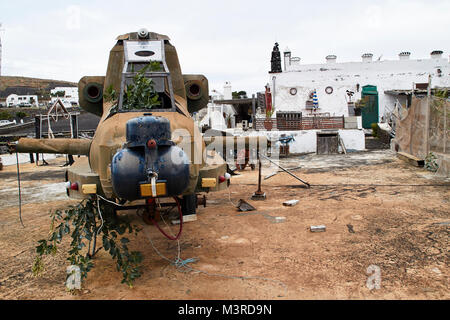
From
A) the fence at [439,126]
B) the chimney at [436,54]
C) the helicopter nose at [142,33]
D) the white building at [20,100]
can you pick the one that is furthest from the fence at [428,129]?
the white building at [20,100]

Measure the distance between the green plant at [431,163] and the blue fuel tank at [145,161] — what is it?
11.1 metres

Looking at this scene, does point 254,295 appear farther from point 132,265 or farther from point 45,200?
point 45,200

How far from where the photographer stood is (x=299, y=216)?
7781 mm

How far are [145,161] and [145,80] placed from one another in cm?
211

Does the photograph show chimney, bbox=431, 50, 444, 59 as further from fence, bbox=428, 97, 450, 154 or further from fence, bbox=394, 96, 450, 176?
fence, bbox=428, 97, 450, 154

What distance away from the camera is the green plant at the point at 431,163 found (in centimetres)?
1233

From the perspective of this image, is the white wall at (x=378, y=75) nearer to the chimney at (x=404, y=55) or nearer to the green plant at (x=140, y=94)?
the chimney at (x=404, y=55)

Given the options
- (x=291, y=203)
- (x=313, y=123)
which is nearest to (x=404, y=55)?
(x=313, y=123)

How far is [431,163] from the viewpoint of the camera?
41.3 feet

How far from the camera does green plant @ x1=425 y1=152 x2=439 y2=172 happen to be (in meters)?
12.3

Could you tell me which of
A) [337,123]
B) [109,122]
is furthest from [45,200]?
[337,123]

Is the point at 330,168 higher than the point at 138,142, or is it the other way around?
the point at 138,142

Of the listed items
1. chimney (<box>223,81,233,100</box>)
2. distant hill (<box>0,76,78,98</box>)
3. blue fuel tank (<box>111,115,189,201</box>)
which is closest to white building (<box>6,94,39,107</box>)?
distant hill (<box>0,76,78,98</box>)

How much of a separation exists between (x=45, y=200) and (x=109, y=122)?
6.90 metres
